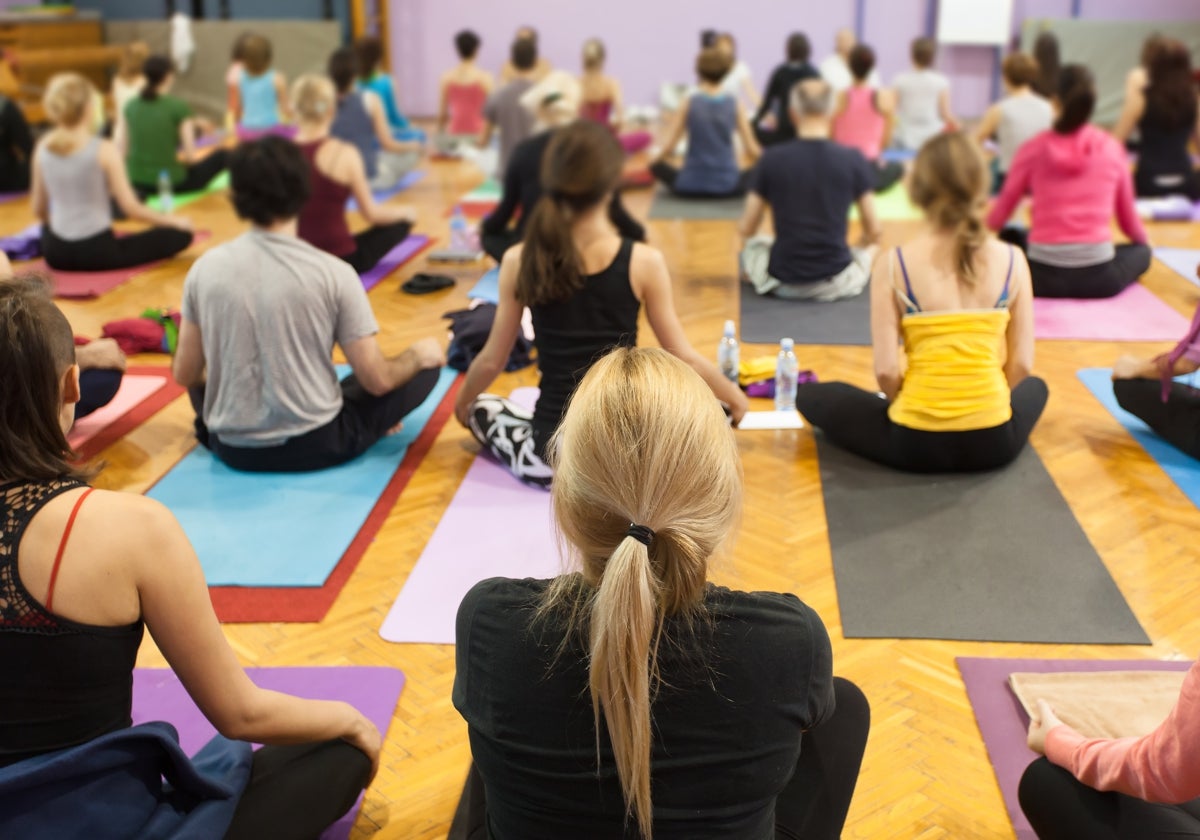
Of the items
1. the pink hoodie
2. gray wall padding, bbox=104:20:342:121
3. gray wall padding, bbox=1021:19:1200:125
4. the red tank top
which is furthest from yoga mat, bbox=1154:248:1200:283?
gray wall padding, bbox=104:20:342:121

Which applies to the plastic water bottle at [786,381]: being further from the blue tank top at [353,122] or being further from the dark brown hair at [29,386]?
the blue tank top at [353,122]

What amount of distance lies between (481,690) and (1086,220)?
14.8 ft

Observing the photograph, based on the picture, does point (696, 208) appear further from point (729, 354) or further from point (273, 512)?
point (273, 512)

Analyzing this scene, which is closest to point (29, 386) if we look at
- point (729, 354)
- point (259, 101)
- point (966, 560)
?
point (966, 560)

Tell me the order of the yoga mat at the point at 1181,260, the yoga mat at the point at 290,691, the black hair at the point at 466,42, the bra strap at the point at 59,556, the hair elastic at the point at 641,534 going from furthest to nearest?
the black hair at the point at 466,42 → the yoga mat at the point at 1181,260 → the yoga mat at the point at 290,691 → the bra strap at the point at 59,556 → the hair elastic at the point at 641,534

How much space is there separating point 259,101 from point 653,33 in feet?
13.0

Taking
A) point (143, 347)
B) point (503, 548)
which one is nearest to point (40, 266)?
point (143, 347)

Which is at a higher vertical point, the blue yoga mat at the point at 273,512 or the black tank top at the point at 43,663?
the black tank top at the point at 43,663

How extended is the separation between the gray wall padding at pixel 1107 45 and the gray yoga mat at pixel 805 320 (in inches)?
227

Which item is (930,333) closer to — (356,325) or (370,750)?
(356,325)

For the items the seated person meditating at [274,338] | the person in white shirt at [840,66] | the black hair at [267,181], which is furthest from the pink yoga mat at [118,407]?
the person in white shirt at [840,66]

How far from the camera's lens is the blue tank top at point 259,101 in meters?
8.64

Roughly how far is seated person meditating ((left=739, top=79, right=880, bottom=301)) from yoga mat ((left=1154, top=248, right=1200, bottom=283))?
1575 mm

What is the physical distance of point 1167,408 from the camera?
3.71 metres
